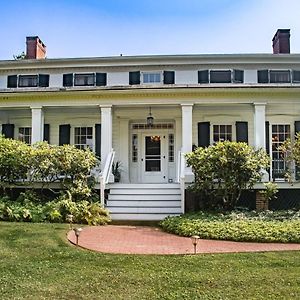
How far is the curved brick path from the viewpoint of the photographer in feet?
23.6

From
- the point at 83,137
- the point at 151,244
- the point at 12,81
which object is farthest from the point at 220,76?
the point at 151,244

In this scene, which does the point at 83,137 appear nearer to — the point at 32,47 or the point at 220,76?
the point at 32,47

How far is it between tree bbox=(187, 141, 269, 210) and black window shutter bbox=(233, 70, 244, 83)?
4785 mm

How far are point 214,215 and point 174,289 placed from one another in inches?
223

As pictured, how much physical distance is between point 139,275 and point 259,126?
8.89 m

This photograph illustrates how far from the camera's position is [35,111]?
45.7 ft

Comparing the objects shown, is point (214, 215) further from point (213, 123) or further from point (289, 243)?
point (213, 123)

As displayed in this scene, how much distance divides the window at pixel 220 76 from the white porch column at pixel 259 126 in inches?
99.0

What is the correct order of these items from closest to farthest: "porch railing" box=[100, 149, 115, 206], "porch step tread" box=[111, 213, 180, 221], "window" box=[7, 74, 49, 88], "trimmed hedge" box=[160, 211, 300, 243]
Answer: "trimmed hedge" box=[160, 211, 300, 243], "porch step tread" box=[111, 213, 180, 221], "porch railing" box=[100, 149, 115, 206], "window" box=[7, 74, 49, 88]

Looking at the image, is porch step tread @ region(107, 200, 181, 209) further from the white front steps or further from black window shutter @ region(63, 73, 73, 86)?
black window shutter @ region(63, 73, 73, 86)

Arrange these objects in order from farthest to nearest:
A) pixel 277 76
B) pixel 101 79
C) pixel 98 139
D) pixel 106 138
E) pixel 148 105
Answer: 1. pixel 101 79
2. pixel 277 76
3. pixel 98 139
4. pixel 148 105
5. pixel 106 138

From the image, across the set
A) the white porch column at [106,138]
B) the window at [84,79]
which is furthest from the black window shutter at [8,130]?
the white porch column at [106,138]

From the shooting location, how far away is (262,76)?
15.5 metres

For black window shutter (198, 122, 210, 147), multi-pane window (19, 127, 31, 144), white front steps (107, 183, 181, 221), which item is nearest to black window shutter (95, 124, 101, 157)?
white front steps (107, 183, 181, 221)
